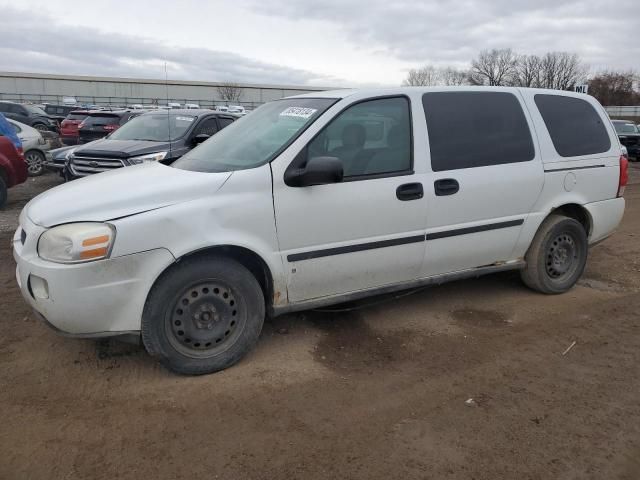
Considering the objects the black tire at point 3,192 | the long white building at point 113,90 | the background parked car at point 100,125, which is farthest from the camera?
the long white building at point 113,90

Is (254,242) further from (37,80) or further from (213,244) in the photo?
(37,80)

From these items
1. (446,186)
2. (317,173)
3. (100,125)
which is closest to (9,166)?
(100,125)

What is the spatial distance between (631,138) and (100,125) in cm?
1700

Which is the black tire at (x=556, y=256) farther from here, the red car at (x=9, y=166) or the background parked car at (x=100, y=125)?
the background parked car at (x=100, y=125)

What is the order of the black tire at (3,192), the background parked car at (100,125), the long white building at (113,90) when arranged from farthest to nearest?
the long white building at (113,90) → the background parked car at (100,125) → the black tire at (3,192)

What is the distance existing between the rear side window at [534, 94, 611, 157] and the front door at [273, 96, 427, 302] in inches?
61.0

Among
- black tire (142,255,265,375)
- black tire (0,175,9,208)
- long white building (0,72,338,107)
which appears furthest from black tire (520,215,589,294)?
long white building (0,72,338,107)

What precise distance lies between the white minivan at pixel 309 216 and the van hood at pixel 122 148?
4.47 meters

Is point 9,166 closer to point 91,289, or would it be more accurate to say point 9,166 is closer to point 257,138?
point 257,138

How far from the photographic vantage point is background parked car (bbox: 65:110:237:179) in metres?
8.45

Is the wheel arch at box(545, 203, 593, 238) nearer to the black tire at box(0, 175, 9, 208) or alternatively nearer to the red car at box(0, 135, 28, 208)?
the red car at box(0, 135, 28, 208)

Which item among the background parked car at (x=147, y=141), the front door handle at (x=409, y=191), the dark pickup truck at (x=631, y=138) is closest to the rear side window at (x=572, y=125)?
the front door handle at (x=409, y=191)

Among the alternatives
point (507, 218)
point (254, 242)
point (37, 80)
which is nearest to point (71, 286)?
point (254, 242)

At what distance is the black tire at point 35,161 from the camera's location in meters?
12.9
